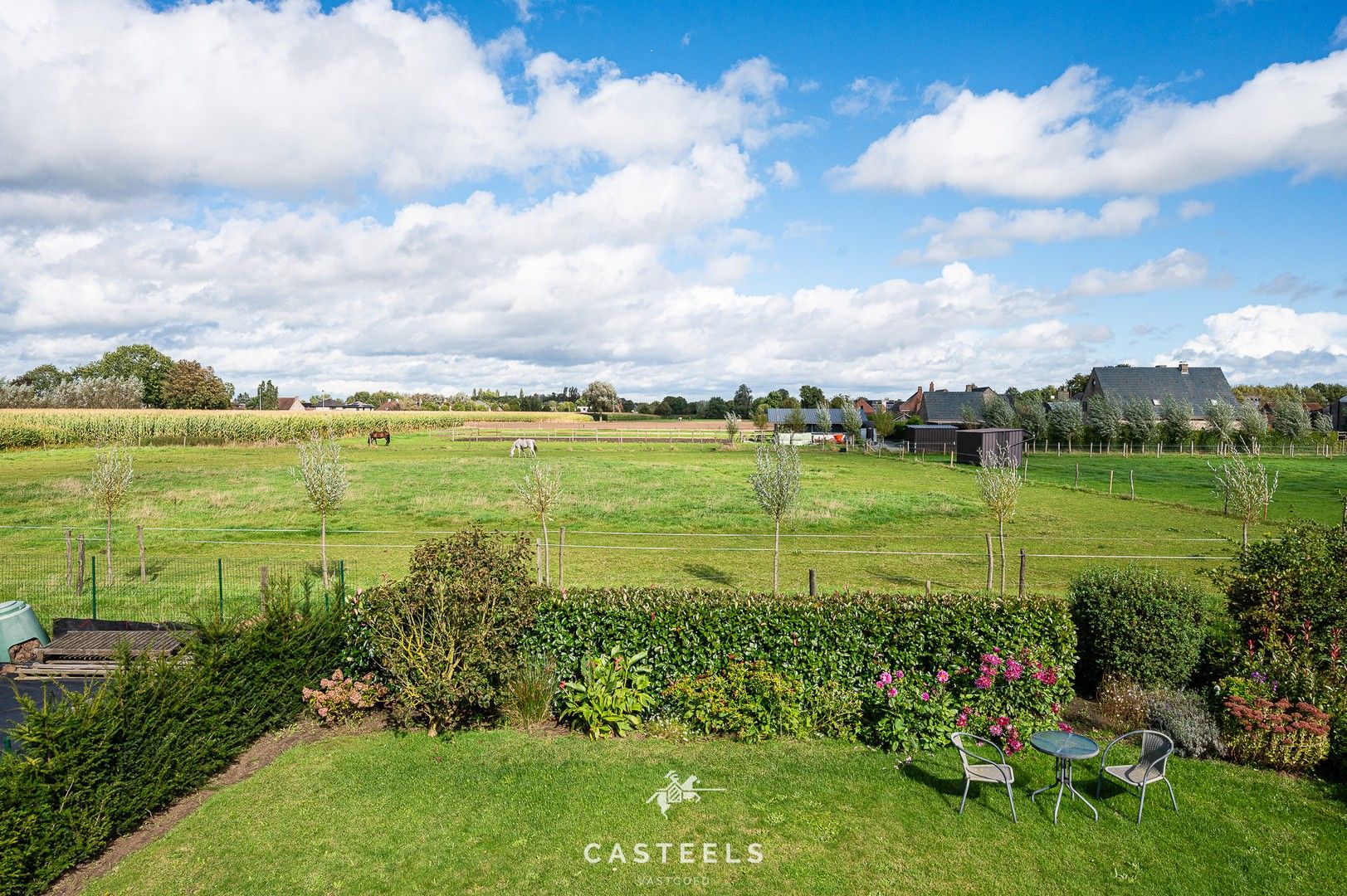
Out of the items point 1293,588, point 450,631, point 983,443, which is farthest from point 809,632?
point 983,443

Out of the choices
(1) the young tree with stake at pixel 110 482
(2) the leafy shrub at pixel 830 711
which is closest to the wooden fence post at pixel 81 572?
(1) the young tree with stake at pixel 110 482

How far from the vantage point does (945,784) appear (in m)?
8.53

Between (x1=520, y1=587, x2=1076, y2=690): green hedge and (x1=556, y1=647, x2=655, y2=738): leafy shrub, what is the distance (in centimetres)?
22

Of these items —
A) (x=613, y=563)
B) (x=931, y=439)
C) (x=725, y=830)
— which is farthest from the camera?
(x=931, y=439)

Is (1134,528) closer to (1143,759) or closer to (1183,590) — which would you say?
(1183,590)

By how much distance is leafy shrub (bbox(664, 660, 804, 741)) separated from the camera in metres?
9.70

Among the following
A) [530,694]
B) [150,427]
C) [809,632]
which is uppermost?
[150,427]

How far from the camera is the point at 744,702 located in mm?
9789

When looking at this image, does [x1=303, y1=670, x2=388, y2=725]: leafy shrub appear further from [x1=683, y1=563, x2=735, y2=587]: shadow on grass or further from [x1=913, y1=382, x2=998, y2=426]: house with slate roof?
[x1=913, y1=382, x2=998, y2=426]: house with slate roof

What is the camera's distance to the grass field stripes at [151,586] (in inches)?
611

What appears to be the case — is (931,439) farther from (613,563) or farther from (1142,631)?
(1142,631)

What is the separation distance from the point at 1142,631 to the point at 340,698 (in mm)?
Answer: 11830

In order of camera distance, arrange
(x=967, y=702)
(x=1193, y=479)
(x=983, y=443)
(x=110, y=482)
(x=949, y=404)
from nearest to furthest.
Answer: (x=967, y=702), (x=110, y=482), (x=1193, y=479), (x=983, y=443), (x=949, y=404)

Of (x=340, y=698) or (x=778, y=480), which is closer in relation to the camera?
(x=340, y=698)
